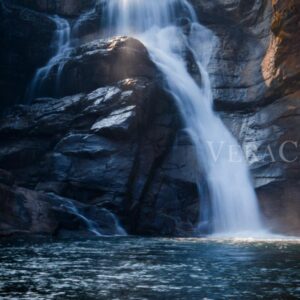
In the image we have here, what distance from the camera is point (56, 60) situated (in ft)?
137

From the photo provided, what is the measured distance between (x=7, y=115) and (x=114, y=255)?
24.6 meters

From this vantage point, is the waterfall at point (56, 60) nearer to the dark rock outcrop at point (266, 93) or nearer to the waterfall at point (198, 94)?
the waterfall at point (198, 94)

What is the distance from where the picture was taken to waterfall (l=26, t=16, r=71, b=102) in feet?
131

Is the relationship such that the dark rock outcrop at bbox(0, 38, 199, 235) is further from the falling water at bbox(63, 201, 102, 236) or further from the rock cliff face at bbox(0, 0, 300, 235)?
the falling water at bbox(63, 201, 102, 236)

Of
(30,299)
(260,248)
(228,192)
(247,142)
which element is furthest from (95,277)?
(247,142)

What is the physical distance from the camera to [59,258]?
16.0 metres

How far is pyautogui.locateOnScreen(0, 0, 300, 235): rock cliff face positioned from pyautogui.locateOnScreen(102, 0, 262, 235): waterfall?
82 cm

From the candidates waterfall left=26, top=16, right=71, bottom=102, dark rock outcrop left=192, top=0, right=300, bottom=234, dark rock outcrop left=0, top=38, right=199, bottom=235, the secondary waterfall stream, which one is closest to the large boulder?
dark rock outcrop left=0, top=38, right=199, bottom=235

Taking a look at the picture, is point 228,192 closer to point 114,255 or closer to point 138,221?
point 138,221

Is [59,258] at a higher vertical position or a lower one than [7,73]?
lower

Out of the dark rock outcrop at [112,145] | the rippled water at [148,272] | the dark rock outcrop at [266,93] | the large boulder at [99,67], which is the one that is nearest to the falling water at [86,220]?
the dark rock outcrop at [112,145]

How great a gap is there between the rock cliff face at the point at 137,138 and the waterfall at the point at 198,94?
0.82 m

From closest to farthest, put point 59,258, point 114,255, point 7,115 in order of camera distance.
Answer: point 59,258
point 114,255
point 7,115

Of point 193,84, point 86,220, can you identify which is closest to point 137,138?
point 193,84
